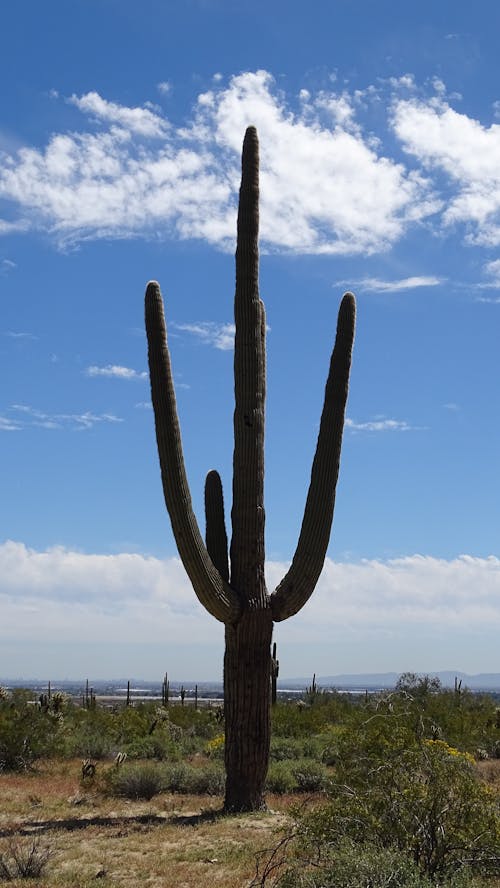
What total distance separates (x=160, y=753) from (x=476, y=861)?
12.6m

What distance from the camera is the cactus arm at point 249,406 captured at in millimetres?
12250

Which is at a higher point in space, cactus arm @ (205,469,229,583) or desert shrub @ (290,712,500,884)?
cactus arm @ (205,469,229,583)

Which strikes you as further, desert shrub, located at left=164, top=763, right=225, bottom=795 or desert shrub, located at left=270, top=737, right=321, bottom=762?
desert shrub, located at left=270, top=737, right=321, bottom=762

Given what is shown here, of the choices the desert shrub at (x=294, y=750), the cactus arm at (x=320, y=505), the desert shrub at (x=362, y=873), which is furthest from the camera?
the desert shrub at (x=294, y=750)

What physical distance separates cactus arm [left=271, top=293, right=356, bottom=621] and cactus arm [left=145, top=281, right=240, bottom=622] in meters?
0.85

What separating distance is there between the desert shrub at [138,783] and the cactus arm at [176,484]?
379 centimetres

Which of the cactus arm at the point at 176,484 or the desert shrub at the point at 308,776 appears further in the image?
the desert shrub at the point at 308,776

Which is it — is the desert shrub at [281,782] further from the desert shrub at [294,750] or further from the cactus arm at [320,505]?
the cactus arm at [320,505]

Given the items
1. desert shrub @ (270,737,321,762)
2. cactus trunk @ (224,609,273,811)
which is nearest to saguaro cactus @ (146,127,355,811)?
cactus trunk @ (224,609,273,811)

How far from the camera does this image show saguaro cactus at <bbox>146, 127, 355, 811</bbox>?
11.7m

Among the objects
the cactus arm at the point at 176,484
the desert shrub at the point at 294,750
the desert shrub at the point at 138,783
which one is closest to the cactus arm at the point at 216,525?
the cactus arm at the point at 176,484

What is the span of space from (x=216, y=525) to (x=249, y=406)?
195 cm

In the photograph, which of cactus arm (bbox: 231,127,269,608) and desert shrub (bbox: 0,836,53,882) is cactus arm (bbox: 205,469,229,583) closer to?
cactus arm (bbox: 231,127,269,608)

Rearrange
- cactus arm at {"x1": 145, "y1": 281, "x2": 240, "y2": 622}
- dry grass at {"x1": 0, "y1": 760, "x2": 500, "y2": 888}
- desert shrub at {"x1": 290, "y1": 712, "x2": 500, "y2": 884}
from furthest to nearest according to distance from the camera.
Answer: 1. cactus arm at {"x1": 145, "y1": 281, "x2": 240, "y2": 622}
2. dry grass at {"x1": 0, "y1": 760, "x2": 500, "y2": 888}
3. desert shrub at {"x1": 290, "y1": 712, "x2": 500, "y2": 884}
